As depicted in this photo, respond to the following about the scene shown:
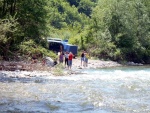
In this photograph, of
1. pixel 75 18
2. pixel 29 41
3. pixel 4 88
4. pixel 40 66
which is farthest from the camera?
pixel 75 18

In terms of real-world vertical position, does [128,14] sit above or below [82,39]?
above

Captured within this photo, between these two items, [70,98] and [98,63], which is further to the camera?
[98,63]

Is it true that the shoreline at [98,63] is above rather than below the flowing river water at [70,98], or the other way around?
above

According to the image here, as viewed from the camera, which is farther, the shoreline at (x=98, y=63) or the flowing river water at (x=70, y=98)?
the shoreline at (x=98, y=63)

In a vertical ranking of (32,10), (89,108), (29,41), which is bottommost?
(89,108)

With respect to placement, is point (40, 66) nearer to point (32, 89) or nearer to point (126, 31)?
point (32, 89)

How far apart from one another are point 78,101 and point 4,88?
4.94 m

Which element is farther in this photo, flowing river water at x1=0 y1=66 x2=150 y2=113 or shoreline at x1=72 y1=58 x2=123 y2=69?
shoreline at x1=72 y1=58 x2=123 y2=69

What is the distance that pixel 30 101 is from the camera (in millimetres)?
15836

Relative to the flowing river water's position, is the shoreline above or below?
above

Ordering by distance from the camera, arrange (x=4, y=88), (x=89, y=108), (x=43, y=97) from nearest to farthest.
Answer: (x=89, y=108)
(x=43, y=97)
(x=4, y=88)

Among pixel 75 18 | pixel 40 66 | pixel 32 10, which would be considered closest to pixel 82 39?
pixel 32 10

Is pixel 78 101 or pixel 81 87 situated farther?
pixel 81 87

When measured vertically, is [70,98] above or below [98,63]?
below
